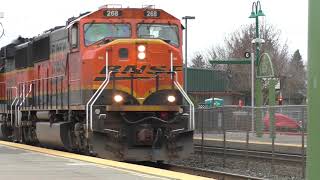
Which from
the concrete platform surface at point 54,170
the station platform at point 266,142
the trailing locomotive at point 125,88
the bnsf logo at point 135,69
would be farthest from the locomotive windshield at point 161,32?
the concrete platform surface at point 54,170

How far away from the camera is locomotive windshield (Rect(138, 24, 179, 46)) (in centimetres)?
1534

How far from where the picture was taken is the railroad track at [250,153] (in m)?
15.9

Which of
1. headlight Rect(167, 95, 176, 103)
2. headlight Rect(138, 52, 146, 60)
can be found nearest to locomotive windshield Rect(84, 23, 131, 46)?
headlight Rect(138, 52, 146, 60)

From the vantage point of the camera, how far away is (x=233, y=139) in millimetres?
17938

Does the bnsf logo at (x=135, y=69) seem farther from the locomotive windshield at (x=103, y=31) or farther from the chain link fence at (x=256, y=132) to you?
the chain link fence at (x=256, y=132)

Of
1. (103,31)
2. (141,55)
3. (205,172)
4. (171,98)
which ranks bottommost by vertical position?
(205,172)

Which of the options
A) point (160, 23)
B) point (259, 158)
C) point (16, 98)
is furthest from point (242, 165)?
point (16, 98)

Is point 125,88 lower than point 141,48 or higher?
lower

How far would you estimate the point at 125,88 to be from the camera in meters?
14.7

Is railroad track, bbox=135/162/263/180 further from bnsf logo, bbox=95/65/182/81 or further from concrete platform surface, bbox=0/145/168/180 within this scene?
concrete platform surface, bbox=0/145/168/180

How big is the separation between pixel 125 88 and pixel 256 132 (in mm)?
4221

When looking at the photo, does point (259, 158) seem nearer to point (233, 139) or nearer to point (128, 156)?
point (233, 139)

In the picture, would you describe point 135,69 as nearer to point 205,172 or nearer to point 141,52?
point 141,52

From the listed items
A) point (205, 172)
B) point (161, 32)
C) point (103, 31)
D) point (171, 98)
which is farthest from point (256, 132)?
point (103, 31)
